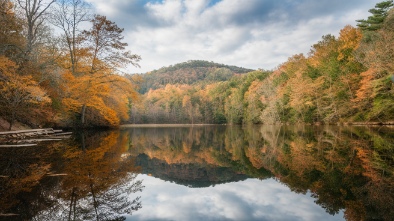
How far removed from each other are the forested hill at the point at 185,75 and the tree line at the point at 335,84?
59621 mm

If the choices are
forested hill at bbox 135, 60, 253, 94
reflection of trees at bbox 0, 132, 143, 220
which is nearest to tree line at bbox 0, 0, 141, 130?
reflection of trees at bbox 0, 132, 143, 220

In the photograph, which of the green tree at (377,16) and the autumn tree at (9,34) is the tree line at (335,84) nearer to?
the green tree at (377,16)

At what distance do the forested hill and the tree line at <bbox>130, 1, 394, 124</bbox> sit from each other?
59.6m

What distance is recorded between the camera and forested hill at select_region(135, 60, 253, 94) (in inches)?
4990

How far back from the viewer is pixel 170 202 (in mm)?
4215

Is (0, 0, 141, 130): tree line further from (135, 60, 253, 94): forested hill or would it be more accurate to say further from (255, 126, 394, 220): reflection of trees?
(135, 60, 253, 94): forested hill

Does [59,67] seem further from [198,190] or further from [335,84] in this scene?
[335,84]

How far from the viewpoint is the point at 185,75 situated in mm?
137000

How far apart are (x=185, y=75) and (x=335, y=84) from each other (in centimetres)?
10703

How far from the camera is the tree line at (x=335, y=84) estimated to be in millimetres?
25594

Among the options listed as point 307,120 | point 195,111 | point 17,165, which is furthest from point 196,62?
point 17,165

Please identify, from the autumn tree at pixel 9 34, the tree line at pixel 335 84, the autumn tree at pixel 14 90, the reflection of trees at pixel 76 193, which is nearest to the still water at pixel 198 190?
the reflection of trees at pixel 76 193

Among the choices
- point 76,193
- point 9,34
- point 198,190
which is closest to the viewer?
point 76,193

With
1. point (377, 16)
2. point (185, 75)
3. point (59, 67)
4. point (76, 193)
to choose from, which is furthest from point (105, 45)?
point (185, 75)
